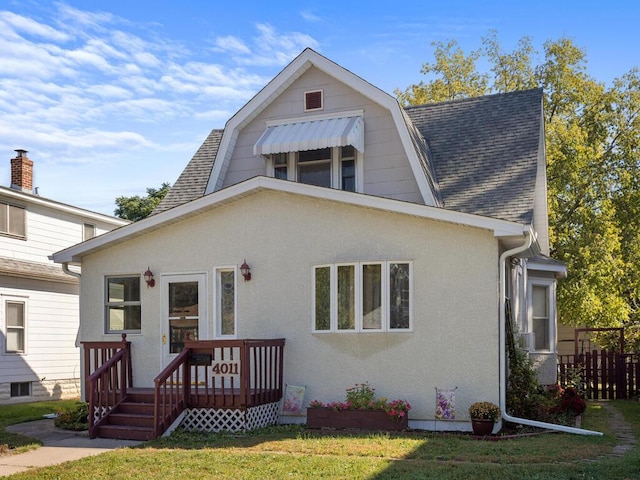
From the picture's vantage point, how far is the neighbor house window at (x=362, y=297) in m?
12.0

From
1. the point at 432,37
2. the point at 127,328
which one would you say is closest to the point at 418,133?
the point at 127,328

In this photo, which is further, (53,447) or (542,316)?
(542,316)

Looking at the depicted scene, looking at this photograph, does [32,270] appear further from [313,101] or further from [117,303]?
[313,101]

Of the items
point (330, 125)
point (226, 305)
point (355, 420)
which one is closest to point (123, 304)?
point (226, 305)

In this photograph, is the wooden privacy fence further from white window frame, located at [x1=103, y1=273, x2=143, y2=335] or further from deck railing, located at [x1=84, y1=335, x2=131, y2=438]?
deck railing, located at [x1=84, y1=335, x2=131, y2=438]

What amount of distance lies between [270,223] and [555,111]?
1486cm

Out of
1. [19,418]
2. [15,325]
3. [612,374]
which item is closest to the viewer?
[19,418]

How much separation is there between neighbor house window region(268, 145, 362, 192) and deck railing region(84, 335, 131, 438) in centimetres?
496

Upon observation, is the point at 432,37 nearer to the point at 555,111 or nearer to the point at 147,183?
the point at 555,111

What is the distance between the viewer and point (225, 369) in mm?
11977

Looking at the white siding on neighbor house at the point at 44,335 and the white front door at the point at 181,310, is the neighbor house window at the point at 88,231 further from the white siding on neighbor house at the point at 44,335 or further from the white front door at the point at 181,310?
the white front door at the point at 181,310

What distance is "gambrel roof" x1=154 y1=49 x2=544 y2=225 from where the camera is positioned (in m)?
13.8

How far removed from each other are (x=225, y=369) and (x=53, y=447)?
282 centimetres

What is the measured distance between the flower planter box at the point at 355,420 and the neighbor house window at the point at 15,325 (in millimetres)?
10215
